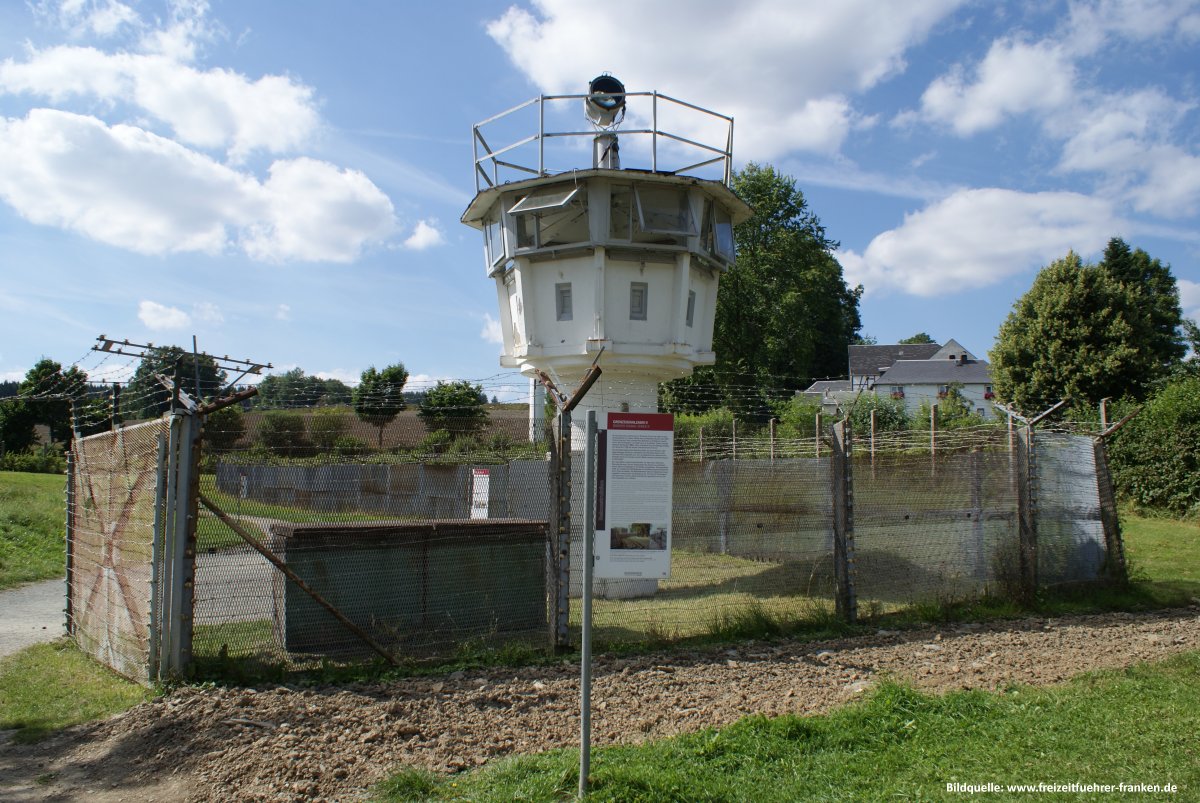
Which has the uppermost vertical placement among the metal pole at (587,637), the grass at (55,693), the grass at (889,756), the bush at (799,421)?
the bush at (799,421)

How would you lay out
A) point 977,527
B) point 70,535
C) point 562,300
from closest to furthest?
point 70,535
point 977,527
point 562,300

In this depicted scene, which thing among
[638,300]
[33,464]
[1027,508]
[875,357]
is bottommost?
[1027,508]

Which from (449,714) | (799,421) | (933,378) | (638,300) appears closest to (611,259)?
(638,300)

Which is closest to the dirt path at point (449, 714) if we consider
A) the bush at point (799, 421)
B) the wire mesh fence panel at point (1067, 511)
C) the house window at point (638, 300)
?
the wire mesh fence panel at point (1067, 511)

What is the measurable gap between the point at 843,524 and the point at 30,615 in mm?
11393

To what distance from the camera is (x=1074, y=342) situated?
32.2 metres

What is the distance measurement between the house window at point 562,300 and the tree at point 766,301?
3196 cm

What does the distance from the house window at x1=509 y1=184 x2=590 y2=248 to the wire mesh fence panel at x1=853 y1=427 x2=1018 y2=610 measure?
665cm

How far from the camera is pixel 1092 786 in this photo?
15.1 feet

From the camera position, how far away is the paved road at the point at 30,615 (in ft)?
33.5

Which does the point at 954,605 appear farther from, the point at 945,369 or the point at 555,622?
the point at 945,369

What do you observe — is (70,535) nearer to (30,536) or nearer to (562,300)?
(562,300)

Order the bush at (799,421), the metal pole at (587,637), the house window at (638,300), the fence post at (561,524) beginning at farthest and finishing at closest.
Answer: the bush at (799,421)
the house window at (638,300)
the fence post at (561,524)
the metal pole at (587,637)

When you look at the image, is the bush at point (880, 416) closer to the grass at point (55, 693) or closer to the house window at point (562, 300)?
the house window at point (562, 300)
